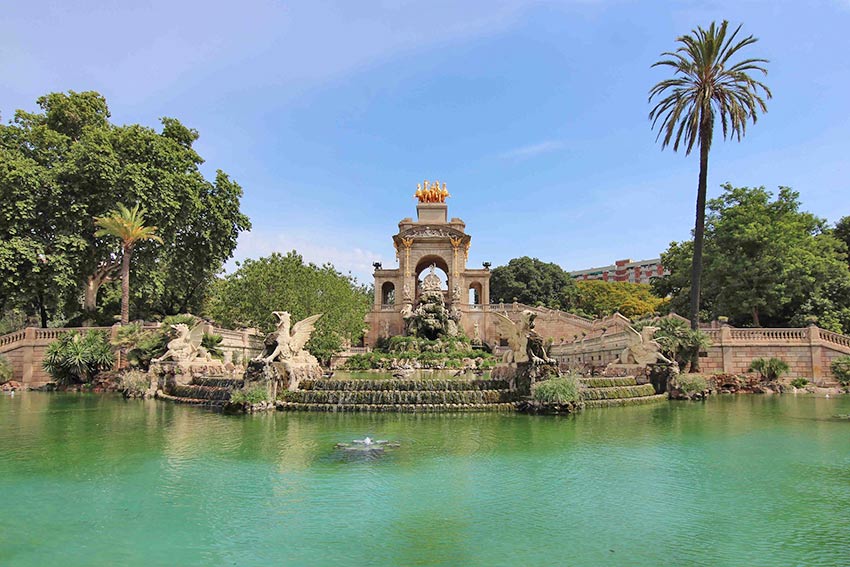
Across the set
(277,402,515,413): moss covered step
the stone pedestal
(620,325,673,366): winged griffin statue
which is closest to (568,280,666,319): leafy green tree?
(620,325,673,366): winged griffin statue

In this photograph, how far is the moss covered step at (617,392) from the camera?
67.7 feet

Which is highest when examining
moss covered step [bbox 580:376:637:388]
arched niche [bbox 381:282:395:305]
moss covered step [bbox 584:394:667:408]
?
arched niche [bbox 381:282:395:305]

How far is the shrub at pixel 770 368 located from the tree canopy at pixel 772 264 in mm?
3803

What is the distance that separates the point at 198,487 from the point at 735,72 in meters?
28.8

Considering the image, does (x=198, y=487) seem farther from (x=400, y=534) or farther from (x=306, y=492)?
(x=400, y=534)

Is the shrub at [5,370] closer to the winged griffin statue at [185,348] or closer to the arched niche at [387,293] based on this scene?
the winged griffin statue at [185,348]

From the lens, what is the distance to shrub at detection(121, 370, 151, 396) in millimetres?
25094

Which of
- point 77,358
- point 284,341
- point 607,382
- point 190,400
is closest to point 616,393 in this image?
point 607,382

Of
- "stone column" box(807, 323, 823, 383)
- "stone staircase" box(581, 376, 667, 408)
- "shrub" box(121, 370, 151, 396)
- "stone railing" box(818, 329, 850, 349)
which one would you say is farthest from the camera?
"stone railing" box(818, 329, 850, 349)

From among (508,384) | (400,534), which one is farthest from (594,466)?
(508,384)

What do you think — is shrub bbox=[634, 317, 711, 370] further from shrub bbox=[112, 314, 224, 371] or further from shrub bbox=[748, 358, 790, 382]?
shrub bbox=[112, 314, 224, 371]

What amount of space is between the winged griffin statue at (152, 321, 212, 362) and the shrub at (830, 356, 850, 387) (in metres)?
28.9

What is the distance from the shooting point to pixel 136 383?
83.1 ft

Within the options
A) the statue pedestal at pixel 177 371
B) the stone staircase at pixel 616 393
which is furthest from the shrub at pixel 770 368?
the statue pedestal at pixel 177 371
